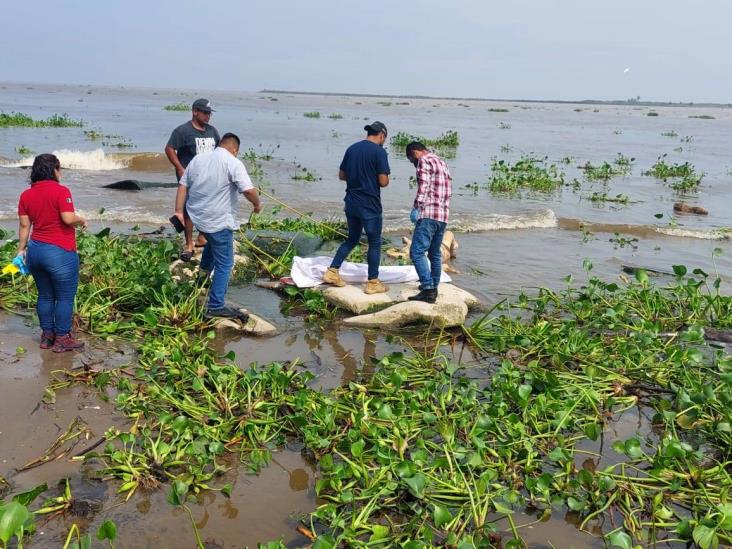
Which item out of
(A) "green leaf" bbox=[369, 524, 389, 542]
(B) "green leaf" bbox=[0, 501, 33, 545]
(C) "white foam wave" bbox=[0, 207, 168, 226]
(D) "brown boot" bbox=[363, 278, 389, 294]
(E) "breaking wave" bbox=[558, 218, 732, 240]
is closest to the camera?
(B) "green leaf" bbox=[0, 501, 33, 545]

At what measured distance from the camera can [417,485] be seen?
3096 millimetres

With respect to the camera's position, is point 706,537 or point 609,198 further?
point 609,198

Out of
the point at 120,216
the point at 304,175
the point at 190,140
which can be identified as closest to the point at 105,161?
the point at 304,175

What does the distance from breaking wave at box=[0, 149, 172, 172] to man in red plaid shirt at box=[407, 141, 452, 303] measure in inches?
572

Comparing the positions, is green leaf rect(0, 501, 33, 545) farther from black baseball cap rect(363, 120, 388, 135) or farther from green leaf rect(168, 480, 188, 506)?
black baseball cap rect(363, 120, 388, 135)

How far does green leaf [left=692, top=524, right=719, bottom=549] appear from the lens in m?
2.85

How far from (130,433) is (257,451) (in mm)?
736

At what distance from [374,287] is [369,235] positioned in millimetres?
580

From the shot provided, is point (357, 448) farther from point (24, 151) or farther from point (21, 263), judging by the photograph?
point (24, 151)

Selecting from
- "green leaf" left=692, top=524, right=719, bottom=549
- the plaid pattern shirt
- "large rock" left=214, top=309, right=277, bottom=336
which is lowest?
"large rock" left=214, top=309, right=277, bottom=336

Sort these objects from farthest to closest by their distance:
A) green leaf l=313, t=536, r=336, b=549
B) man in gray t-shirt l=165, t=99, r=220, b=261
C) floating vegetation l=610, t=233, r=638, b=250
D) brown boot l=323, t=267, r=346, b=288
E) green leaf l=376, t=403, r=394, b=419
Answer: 1. floating vegetation l=610, t=233, r=638, b=250
2. man in gray t-shirt l=165, t=99, r=220, b=261
3. brown boot l=323, t=267, r=346, b=288
4. green leaf l=376, t=403, r=394, b=419
5. green leaf l=313, t=536, r=336, b=549

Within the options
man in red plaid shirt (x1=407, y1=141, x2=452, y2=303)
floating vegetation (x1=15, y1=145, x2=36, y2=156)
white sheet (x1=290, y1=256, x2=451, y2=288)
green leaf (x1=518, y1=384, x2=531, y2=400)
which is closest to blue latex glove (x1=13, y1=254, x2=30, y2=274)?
white sheet (x1=290, y1=256, x2=451, y2=288)

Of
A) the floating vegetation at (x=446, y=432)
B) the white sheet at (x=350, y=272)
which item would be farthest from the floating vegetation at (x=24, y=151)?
the floating vegetation at (x=446, y=432)

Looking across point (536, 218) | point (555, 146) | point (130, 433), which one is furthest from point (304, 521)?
point (555, 146)
